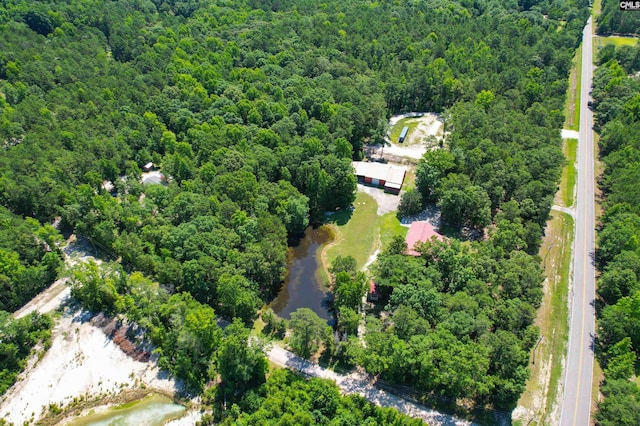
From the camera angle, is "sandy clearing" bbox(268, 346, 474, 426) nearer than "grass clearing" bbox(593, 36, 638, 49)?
Yes

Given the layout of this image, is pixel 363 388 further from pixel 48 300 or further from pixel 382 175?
pixel 48 300

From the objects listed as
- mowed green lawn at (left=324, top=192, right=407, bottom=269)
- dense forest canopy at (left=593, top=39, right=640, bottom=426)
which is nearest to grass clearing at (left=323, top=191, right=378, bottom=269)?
mowed green lawn at (left=324, top=192, right=407, bottom=269)

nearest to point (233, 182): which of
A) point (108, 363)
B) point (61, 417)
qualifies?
point (108, 363)

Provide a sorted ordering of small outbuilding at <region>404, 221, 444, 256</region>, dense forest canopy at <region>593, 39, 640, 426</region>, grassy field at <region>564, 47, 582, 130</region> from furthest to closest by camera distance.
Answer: grassy field at <region>564, 47, 582, 130</region>
small outbuilding at <region>404, 221, 444, 256</region>
dense forest canopy at <region>593, 39, 640, 426</region>

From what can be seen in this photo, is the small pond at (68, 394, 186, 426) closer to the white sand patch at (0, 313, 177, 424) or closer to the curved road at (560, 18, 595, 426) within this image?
the white sand patch at (0, 313, 177, 424)

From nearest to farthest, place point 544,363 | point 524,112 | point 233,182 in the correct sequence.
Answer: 1. point 544,363
2. point 233,182
3. point 524,112

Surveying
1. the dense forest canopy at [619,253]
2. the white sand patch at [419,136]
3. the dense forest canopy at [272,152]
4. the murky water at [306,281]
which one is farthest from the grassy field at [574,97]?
the murky water at [306,281]

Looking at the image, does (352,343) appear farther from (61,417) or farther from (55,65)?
(55,65)
